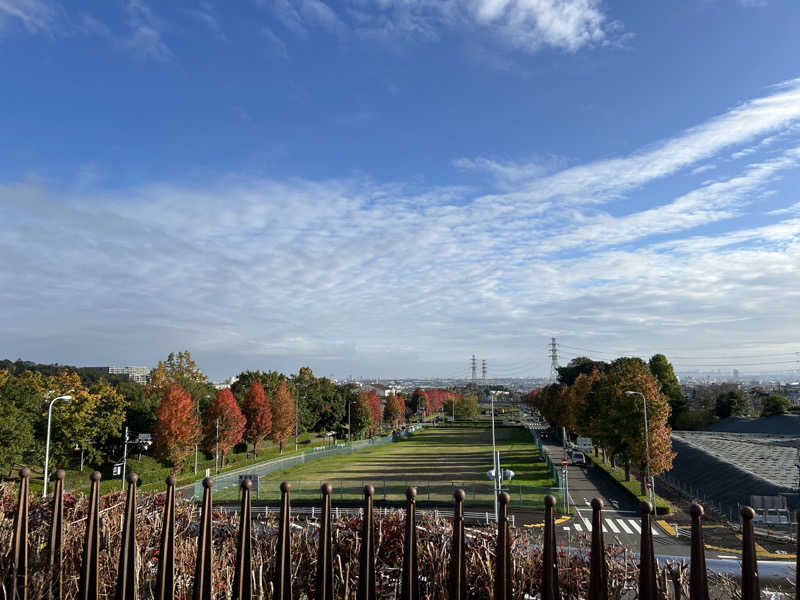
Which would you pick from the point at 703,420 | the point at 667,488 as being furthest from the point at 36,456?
the point at 703,420

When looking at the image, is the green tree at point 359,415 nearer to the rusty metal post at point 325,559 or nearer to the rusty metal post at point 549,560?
the rusty metal post at point 325,559

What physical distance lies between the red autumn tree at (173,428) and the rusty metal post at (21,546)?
37.9 meters

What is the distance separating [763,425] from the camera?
195 ft

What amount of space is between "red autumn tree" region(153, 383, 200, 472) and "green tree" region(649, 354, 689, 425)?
56.7 meters

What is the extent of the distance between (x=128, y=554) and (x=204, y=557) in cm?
60

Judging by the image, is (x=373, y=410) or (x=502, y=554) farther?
(x=373, y=410)

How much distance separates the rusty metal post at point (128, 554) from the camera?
3906mm

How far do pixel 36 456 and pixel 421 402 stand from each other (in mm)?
90629

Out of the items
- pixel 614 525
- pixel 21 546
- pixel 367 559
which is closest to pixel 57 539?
pixel 21 546

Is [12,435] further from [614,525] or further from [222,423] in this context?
[614,525]

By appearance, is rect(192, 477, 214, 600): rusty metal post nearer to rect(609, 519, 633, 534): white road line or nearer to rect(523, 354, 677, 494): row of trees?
rect(609, 519, 633, 534): white road line

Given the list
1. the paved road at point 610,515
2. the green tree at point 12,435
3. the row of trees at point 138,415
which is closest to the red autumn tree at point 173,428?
the row of trees at point 138,415

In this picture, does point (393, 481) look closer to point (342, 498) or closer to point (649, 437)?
point (342, 498)

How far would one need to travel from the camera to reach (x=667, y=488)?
124 feet
